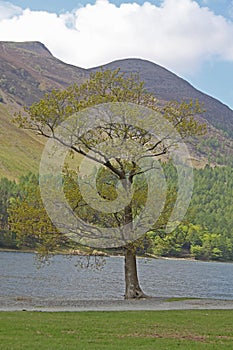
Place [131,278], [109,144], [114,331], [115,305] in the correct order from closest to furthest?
[114,331] < [115,305] < [109,144] < [131,278]

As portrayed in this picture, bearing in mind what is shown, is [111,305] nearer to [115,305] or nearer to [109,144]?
[115,305]

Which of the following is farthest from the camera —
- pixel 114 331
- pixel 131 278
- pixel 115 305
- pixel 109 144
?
pixel 131 278

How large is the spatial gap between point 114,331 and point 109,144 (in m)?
21.5

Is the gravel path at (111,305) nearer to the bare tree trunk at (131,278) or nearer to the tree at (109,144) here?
the bare tree trunk at (131,278)

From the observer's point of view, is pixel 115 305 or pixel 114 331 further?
pixel 115 305

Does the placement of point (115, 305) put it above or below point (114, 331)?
below

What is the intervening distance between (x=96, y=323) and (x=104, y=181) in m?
18.9

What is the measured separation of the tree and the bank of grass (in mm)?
11448

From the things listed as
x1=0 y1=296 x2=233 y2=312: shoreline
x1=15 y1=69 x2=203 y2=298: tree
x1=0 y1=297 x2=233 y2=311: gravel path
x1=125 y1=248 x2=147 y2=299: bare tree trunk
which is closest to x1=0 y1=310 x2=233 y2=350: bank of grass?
x1=0 y1=296 x2=233 y2=312: shoreline

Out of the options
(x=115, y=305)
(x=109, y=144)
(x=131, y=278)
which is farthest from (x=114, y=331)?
(x=109, y=144)

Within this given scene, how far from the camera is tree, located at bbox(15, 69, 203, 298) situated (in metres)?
41.0

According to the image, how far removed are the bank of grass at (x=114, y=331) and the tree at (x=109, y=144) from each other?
11.4 metres

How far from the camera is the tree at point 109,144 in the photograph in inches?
1614

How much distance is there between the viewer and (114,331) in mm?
22906
